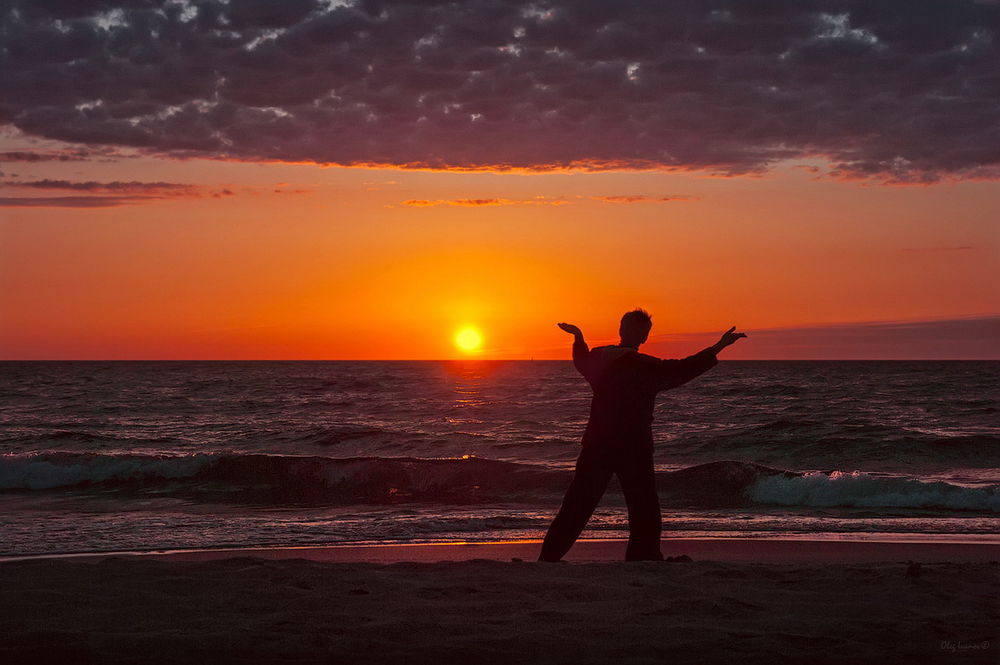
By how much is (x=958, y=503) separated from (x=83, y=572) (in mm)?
12521

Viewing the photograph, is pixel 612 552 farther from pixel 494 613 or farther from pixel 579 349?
pixel 494 613

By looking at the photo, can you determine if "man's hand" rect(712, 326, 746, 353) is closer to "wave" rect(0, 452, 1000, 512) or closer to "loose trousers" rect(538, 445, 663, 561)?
"loose trousers" rect(538, 445, 663, 561)

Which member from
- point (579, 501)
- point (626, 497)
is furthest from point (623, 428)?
point (579, 501)

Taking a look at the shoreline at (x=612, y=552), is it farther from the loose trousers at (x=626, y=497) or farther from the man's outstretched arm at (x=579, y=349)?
the man's outstretched arm at (x=579, y=349)

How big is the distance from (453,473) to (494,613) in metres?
13.2

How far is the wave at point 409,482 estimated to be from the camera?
15.4m

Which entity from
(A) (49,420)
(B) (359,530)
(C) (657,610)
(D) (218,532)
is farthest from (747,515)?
(A) (49,420)

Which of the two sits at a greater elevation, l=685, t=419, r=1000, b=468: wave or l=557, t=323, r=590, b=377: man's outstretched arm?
l=557, t=323, r=590, b=377: man's outstretched arm

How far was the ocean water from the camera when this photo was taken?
1155 cm

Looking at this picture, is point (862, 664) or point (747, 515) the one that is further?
point (747, 515)

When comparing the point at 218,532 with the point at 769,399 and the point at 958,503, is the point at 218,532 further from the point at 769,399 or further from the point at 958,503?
the point at 769,399

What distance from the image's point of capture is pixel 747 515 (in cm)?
1312

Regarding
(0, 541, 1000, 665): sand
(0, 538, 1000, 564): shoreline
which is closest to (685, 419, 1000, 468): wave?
(0, 538, 1000, 564): shoreline

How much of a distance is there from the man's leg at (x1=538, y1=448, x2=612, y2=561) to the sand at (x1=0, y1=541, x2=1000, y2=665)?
362mm
